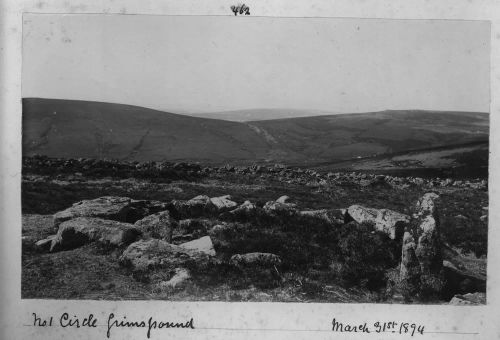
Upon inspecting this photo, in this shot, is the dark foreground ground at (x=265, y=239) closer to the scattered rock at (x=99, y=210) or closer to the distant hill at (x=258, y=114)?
the scattered rock at (x=99, y=210)

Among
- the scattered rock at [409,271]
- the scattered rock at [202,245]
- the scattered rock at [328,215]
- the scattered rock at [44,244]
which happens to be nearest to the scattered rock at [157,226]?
the scattered rock at [202,245]

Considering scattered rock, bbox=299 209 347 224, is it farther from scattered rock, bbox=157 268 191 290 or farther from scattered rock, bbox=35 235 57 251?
scattered rock, bbox=35 235 57 251

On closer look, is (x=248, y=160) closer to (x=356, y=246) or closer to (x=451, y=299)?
(x=356, y=246)

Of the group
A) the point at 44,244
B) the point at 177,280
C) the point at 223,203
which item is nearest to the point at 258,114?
the point at 223,203

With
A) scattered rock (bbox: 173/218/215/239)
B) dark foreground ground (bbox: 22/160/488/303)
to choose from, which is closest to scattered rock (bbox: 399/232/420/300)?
dark foreground ground (bbox: 22/160/488/303)

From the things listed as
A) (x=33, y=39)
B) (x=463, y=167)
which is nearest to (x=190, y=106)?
(x=33, y=39)

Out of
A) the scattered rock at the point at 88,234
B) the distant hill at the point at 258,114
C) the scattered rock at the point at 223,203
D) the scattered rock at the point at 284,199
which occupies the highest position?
the distant hill at the point at 258,114
